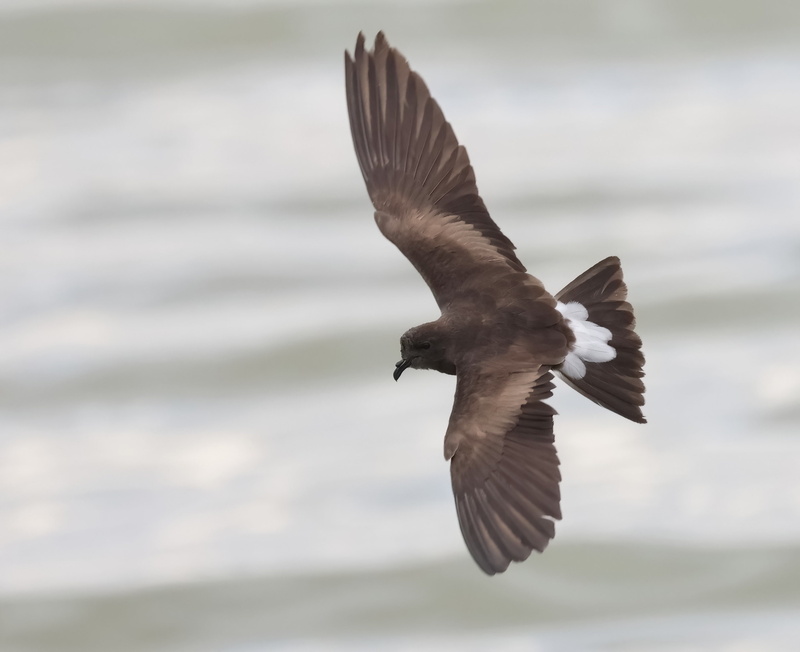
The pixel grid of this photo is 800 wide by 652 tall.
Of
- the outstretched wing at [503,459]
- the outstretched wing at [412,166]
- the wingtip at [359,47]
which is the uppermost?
the wingtip at [359,47]

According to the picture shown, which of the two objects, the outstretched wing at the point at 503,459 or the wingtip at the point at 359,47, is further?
the wingtip at the point at 359,47

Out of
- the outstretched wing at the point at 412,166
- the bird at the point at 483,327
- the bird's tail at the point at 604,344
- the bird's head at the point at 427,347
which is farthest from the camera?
the outstretched wing at the point at 412,166

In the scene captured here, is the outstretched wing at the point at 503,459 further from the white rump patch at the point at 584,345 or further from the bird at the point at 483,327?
the white rump patch at the point at 584,345

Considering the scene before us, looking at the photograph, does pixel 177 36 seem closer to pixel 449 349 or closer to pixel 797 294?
pixel 797 294

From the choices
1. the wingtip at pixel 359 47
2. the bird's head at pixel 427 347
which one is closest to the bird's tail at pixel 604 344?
the bird's head at pixel 427 347

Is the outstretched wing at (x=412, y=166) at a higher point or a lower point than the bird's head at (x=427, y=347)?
higher

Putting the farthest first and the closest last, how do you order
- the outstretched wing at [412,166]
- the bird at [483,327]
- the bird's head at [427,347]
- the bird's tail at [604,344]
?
the outstretched wing at [412,166], the bird's tail at [604,344], the bird's head at [427,347], the bird at [483,327]

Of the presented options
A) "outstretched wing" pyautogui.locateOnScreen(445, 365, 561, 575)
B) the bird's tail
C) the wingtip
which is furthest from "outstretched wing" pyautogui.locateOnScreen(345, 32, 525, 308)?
"outstretched wing" pyautogui.locateOnScreen(445, 365, 561, 575)
